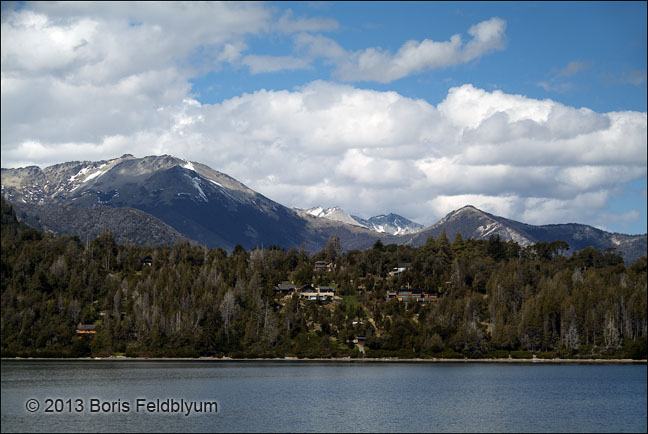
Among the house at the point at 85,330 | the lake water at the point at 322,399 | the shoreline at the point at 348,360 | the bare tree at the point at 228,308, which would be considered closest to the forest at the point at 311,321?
the bare tree at the point at 228,308

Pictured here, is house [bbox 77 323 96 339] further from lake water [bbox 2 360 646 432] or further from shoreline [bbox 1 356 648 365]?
lake water [bbox 2 360 646 432]

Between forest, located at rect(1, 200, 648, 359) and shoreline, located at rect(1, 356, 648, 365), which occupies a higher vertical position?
forest, located at rect(1, 200, 648, 359)

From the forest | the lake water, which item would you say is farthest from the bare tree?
the lake water

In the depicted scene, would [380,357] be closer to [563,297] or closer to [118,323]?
[563,297]

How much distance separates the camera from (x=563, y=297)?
17588cm

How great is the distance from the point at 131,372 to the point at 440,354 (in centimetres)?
7178

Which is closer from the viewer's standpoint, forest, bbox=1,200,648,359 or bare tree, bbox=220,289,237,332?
forest, bbox=1,200,648,359

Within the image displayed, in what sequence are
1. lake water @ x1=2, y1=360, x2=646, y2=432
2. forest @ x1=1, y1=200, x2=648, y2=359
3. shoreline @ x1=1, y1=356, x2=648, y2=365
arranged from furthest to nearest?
forest @ x1=1, y1=200, x2=648, y2=359 < shoreline @ x1=1, y1=356, x2=648, y2=365 < lake water @ x1=2, y1=360, x2=646, y2=432

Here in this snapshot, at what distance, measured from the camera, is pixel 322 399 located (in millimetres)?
88000

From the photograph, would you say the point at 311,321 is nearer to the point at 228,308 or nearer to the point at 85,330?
the point at 228,308

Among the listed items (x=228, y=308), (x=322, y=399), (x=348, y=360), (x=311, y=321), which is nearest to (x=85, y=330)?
(x=228, y=308)

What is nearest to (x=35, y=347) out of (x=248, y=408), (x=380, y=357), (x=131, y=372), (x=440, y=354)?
(x=131, y=372)

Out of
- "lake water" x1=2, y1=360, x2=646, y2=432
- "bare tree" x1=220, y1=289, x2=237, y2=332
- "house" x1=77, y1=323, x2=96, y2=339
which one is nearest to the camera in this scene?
"lake water" x1=2, y1=360, x2=646, y2=432

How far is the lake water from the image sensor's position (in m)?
69.9
